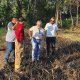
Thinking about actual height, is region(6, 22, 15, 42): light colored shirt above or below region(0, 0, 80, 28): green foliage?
above

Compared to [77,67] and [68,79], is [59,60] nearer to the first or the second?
[77,67]

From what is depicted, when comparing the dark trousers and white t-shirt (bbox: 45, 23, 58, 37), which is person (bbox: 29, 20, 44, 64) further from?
the dark trousers

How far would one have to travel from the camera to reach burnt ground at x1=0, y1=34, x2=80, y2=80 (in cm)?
1231

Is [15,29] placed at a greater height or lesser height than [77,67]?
greater

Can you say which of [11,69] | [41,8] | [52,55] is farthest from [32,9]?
[11,69]

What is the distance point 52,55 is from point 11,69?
2698 mm

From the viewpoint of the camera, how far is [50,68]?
13.1m

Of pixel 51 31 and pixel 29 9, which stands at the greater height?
pixel 51 31

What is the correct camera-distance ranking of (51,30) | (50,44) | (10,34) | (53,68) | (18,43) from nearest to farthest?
(18,43) → (53,68) → (10,34) → (51,30) → (50,44)

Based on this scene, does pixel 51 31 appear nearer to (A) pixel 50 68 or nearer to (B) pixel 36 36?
(B) pixel 36 36

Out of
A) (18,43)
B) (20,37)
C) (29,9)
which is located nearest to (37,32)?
(20,37)

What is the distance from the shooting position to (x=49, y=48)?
15000 mm

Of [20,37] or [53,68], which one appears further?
[53,68]

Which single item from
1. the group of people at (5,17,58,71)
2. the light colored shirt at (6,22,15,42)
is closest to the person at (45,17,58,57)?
the group of people at (5,17,58,71)
